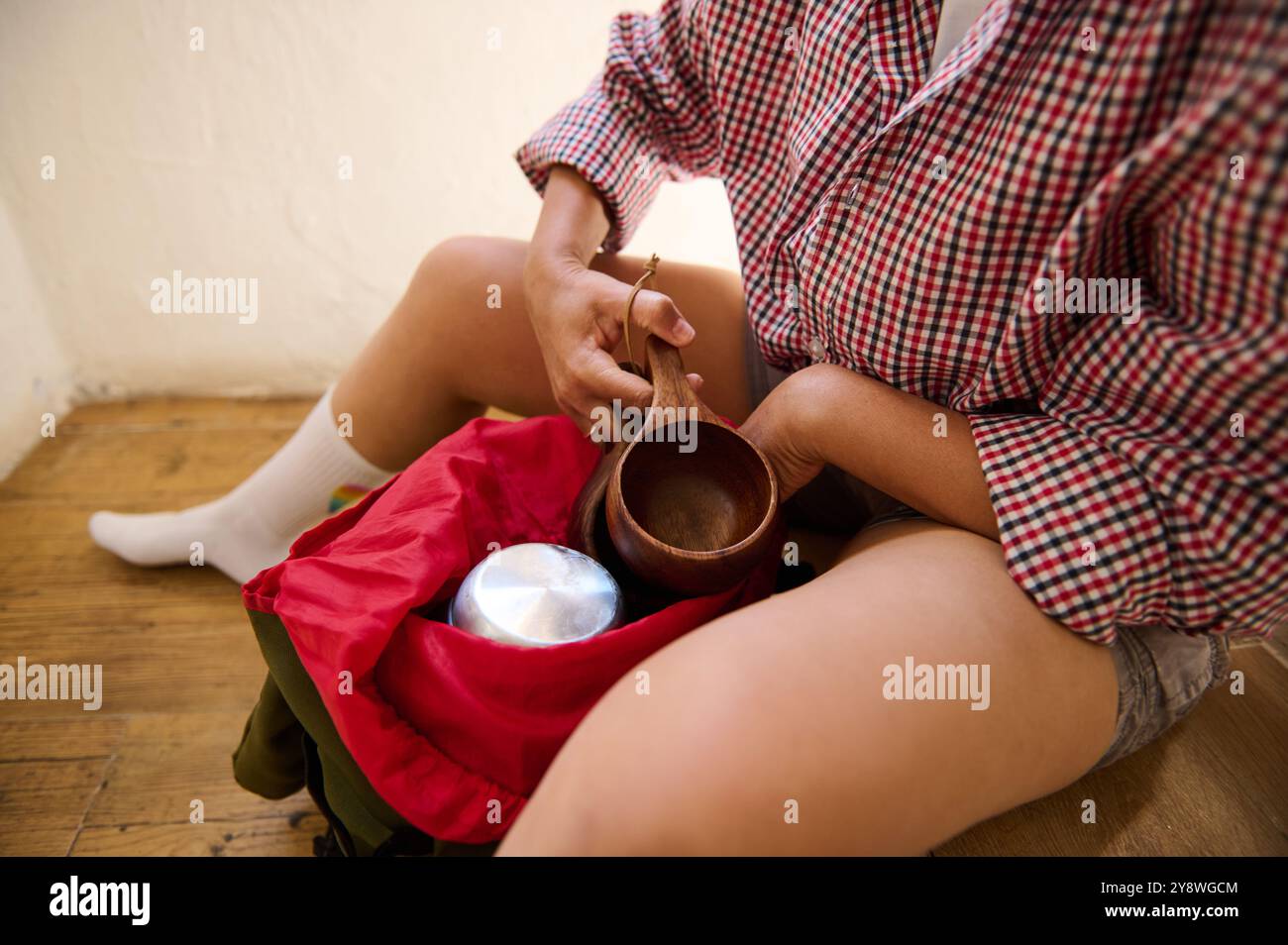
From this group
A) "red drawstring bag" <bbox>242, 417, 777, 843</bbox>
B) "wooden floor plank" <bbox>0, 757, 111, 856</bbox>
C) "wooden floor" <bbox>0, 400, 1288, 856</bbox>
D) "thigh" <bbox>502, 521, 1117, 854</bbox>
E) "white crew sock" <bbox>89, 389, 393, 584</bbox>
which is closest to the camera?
"thigh" <bbox>502, 521, 1117, 854</bbox>

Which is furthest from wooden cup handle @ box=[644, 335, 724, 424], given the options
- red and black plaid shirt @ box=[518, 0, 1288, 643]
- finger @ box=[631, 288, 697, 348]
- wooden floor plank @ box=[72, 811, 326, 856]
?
wooden floor plank @ box=[72, 811, 326, 856]

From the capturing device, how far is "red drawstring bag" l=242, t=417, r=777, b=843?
490 millimetres

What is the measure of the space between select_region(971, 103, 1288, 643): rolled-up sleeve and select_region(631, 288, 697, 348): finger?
23cm

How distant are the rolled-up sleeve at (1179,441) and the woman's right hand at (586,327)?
245 millimetres

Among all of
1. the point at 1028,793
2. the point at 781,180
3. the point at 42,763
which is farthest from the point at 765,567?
the point at 42,763

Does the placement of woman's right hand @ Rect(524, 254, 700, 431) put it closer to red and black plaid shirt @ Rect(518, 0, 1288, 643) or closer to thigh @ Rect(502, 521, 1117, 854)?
red and black plaid shirt @ Rect(518, 0, 1288, 643)

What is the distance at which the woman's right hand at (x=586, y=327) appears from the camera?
0.62m

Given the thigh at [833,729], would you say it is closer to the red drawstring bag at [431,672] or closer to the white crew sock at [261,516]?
the red drawstring bag at [431,672]

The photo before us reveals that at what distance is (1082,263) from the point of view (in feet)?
1.55

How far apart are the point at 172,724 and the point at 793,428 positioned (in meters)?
0.72

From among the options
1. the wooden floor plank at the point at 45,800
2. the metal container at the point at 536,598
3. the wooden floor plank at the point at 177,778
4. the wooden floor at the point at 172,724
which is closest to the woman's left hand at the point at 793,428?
the metal container at the point at 536,598

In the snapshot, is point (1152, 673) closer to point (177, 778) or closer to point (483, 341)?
point (483, 341)

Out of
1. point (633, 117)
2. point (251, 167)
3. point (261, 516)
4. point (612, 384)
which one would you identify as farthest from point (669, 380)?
point (251, 167)
